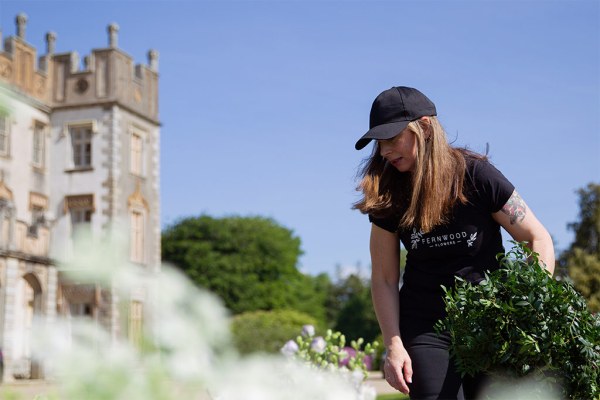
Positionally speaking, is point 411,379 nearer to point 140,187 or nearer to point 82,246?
point 82,246

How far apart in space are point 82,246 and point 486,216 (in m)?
2.77

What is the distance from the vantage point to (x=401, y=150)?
334 centimetres

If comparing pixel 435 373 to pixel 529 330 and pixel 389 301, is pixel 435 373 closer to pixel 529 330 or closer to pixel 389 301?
pixel 389 301

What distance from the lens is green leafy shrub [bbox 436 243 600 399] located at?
282 centimetres

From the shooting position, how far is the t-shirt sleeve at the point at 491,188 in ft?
11.2

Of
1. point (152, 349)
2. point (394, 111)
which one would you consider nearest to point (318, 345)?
point (394, 111)

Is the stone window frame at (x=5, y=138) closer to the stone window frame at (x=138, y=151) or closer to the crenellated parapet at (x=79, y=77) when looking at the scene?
the crenellated parapet at (x=79, y=77)

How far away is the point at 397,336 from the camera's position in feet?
11.2

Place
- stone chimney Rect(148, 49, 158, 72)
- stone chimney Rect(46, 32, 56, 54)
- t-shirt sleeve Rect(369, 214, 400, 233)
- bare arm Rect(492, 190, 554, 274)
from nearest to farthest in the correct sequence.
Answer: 1. bare arm Rect(492, 190, 554, 274)
2. t-shirt sleeve Rect(369, 214, 400, 233)
3. stone chimney Rect(46, 32, 56, 54)
4. stone chimney Rect(148, 49, 158, 72)

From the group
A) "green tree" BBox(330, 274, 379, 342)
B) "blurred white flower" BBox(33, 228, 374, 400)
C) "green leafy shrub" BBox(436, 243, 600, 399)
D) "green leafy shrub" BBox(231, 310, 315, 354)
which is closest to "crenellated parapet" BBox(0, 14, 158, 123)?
"green leafy shrub" BBox(231, 310, 315, 354)

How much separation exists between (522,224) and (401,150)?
0.57 meters

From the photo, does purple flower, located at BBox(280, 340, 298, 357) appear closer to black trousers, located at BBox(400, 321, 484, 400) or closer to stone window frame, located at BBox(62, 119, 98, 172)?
black trousers, located at BBox(400, 321, 484, 400)

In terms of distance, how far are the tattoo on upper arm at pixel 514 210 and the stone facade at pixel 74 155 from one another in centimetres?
2447

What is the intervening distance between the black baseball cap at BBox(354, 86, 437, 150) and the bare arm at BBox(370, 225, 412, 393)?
1.52ft
